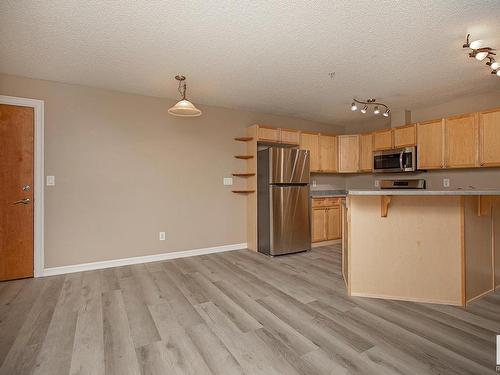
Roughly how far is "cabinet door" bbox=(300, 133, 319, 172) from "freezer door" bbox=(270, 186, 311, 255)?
869mm

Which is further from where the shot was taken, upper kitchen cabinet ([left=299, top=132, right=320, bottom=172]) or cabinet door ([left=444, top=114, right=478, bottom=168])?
upper kitchen cabinet ([left=299, top=132, right=320, bottom=172])

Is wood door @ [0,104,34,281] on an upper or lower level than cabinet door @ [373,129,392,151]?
lower

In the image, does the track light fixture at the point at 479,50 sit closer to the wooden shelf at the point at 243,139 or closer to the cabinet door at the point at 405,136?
the cabinet door at the point at 405,136

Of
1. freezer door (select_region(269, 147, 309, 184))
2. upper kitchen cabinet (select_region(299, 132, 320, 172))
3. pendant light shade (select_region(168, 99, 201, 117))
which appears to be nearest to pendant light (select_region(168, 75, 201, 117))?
pendant light shade (select_region(168, 99, 201, 117))

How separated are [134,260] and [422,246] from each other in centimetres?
366

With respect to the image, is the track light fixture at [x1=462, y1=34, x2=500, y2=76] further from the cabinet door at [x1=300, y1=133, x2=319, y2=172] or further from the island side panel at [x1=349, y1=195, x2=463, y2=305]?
the cabinet door at [x1=300, y1=133, x2=319, y2=172]

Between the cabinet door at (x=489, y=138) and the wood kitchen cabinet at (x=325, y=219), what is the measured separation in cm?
224

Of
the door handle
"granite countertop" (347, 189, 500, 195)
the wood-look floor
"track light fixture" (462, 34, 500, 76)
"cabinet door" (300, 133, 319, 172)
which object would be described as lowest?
the wood-look floor

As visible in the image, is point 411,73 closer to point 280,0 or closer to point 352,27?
point 352,27

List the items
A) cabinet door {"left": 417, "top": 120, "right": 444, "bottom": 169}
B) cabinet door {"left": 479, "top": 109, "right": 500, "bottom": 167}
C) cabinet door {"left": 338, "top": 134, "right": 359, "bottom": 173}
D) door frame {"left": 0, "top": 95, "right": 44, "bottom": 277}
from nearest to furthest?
door frame {"left": 0, "top": 95, "right": 44, "bottom": 277} → cabinet door {"left": 479, "top": 109, "right": 500, "bottom": 167} → cabinet door {"left": 417, "top": 120, "right": 444, "bottom": 169} → cabinet door {"left": 338, "top": 134, "right": 359, "bottom": 173}

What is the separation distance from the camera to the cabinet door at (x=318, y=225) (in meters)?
4.74

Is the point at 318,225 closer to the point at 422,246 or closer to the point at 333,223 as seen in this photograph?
Answer: the point at 333,223

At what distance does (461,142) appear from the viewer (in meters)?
3.87

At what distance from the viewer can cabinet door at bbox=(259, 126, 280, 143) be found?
4.44 meters
